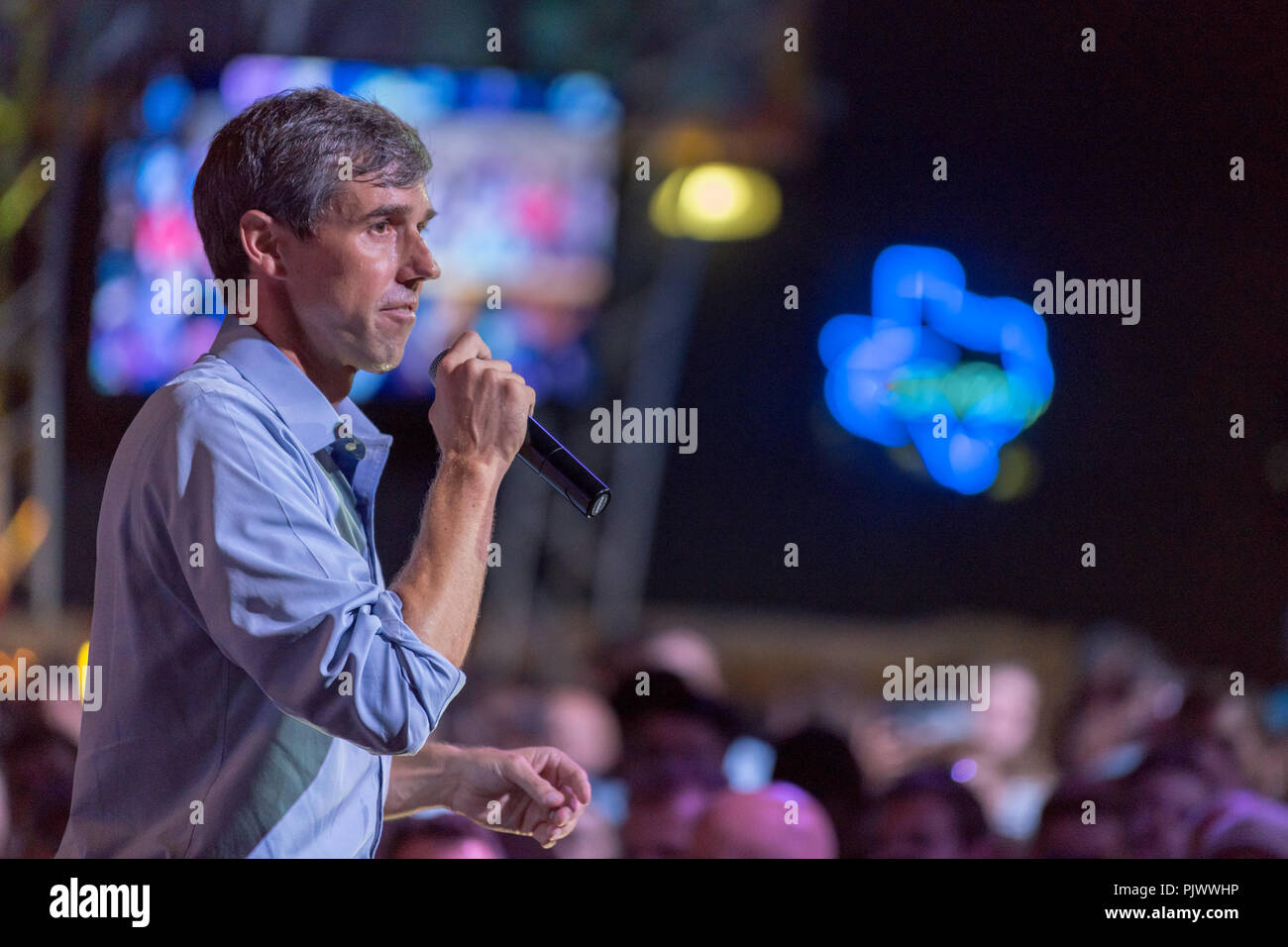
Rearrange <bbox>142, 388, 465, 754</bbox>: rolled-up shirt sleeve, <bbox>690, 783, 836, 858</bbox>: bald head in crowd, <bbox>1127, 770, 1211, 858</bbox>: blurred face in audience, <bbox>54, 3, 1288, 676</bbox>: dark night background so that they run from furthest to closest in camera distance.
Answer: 1. <bbox>54, 3, 1288, 676</bbox>: dark night background
2. <bbox>1127, 770, 1211, 858</bbox>: blurred face in audience
3. <bbox>690, 783, 836, 858</bbox>: bald head in crowd
4. <bbox>142, 388, 465, 754</bbox>: rolled-up shirt sleeve

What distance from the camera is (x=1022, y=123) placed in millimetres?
4316

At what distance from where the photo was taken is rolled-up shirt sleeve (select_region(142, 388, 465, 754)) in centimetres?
101

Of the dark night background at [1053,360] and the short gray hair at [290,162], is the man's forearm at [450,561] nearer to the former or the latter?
the short gray hair at [290,162]

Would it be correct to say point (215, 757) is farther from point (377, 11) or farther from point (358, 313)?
point (377, 11)

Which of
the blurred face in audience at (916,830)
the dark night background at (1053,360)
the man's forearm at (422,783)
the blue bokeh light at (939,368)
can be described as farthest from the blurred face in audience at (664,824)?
the blue bokeh light at (939,368)

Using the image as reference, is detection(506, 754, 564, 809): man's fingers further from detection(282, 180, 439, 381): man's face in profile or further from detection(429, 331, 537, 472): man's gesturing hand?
detection(282, 180, 439, 381): man's face in profile

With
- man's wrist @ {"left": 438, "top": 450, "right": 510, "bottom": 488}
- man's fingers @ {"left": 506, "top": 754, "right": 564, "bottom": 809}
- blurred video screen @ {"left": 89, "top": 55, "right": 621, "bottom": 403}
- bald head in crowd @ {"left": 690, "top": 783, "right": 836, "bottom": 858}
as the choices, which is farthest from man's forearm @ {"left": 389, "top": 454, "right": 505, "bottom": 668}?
blurred video screen @ {"left": 89, "top": 55, "right": 621, "bottom": 403}

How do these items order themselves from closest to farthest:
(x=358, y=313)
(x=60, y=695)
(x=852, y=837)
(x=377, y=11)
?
(x=358, y=313) < (x=852, y=837) < (x=60, y=695) < (x=377, y=11)

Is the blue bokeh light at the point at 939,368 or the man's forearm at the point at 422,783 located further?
the blue bokeh light at the point at 939,368

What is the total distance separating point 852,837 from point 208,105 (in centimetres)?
325

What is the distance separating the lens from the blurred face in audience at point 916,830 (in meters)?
2.36

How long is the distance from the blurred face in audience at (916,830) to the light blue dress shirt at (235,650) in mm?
1432

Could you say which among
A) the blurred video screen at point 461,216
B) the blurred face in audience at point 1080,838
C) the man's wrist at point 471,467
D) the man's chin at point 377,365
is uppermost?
the blurred video screen at point 461,216
